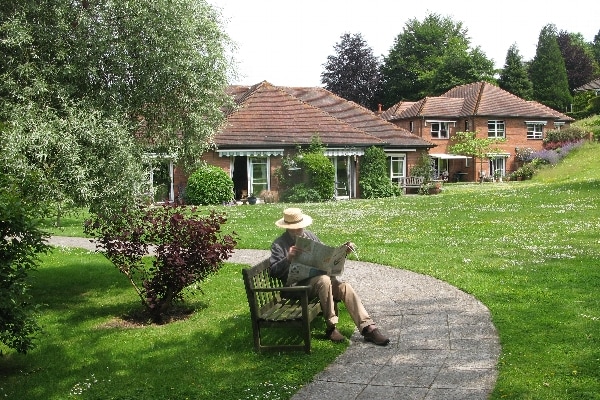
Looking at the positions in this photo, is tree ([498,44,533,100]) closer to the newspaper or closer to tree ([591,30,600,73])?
tree ([591,30,600,73])

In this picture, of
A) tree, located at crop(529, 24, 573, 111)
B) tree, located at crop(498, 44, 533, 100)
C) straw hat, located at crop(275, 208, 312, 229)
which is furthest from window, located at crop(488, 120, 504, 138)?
straw hat, located at crop(275, 208, 312, 229)

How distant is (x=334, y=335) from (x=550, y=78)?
78.0 m

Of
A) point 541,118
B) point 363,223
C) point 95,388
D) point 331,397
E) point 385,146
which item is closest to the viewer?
point 331,397

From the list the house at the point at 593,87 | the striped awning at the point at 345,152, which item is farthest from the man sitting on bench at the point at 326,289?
the house at the point at 593,87

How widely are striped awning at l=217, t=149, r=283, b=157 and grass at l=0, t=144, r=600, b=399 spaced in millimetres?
16276

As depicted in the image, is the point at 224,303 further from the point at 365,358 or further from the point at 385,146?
the point at 385,146

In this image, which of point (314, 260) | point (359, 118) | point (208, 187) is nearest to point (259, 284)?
point (314, 260)

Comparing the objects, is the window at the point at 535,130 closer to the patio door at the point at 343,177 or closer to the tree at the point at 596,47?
the patio door at the point at 343,177

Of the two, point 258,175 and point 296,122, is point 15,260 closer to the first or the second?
point 258,175

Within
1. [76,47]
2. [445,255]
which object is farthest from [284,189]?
[76,47]

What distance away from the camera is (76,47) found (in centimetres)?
1025

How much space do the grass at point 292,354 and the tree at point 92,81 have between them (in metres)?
2.36

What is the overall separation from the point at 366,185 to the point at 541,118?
27.9 m

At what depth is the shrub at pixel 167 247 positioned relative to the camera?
8820mm
